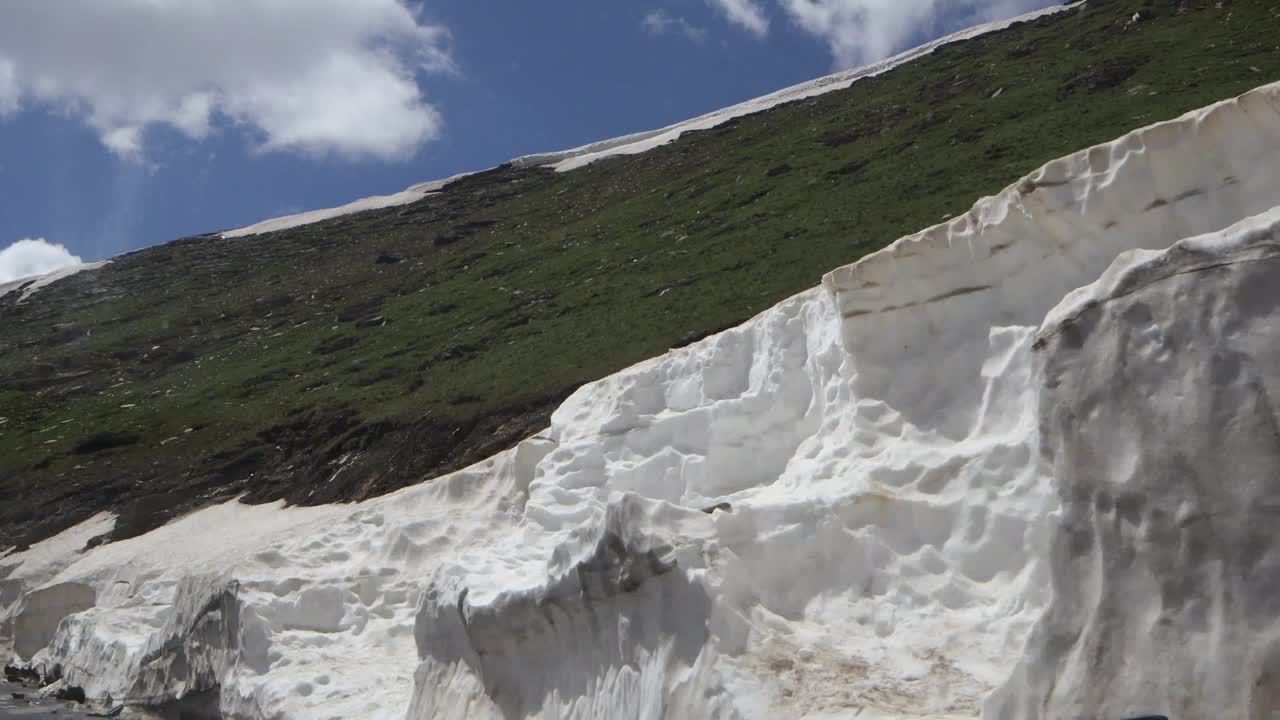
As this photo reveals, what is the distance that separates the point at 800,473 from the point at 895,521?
185cm

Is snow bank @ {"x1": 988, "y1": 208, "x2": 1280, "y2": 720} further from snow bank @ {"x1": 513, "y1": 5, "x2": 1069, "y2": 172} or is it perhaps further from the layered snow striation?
snow bank @ {"x1": 513, "y1": 5, "x2": 1069, "y2": 172}

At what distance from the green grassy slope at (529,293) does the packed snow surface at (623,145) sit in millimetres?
13139

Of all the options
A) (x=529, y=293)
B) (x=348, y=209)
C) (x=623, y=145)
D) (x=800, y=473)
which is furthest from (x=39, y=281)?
(x=800, y=473)

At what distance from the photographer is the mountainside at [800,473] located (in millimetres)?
6367

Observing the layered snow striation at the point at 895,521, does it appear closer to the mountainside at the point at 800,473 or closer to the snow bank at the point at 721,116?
the mountainside at the point at 800,473

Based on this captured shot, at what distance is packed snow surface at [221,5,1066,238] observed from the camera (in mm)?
76312

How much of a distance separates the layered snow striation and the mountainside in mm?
28

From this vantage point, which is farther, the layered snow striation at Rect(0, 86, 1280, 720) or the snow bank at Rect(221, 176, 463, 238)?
the snow bank at Rect(221, 176, 463, 238)

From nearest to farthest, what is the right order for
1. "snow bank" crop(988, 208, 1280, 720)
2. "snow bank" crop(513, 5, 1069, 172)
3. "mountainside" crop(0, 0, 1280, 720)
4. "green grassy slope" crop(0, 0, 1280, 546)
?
"snow bank" crop(988, 208, 1280, 720), "mountainside" crop(0, 0, 1280, 720), "green grassy slope" crop(0, 0, 1280, 546), "snow bank" crop(513, 5, 1069, 172)

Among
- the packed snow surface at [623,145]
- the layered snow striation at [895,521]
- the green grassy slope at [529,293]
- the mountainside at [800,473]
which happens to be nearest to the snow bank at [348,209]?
the packed snow surface at [623,145]

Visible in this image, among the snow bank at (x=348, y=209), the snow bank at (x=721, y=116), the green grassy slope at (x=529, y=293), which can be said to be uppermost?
the snow bank at (x=721, y=116)

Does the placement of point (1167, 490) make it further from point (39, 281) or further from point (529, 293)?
point (39, 281)

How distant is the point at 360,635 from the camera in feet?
57.6

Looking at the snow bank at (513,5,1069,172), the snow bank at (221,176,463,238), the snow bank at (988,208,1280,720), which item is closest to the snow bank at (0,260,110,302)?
the snow bank at (221,176,463,238)
